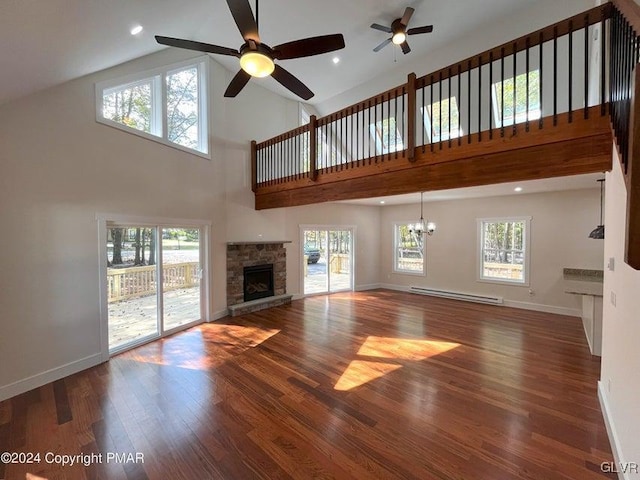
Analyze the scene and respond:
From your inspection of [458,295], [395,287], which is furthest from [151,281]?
[458,295]

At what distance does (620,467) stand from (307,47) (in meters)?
4.10

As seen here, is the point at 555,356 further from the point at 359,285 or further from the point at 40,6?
the point at 40,6

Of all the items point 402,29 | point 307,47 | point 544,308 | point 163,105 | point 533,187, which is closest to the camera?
point 307,47

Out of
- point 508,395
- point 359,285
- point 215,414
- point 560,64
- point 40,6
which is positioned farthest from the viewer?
point 359,285

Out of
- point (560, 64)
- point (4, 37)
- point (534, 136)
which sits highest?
point (560, 64)

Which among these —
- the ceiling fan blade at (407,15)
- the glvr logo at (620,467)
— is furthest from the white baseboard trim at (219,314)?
the ceiling fan blade at (407,15)

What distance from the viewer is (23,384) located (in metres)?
3.08

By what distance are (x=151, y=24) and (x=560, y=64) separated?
619cm

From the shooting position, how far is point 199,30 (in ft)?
15.1

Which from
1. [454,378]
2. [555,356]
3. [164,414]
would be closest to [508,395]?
[454,378]

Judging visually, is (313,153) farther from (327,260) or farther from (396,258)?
(396,258)

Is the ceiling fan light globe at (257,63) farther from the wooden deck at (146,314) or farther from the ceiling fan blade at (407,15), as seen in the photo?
the wooden deck at (146,314)

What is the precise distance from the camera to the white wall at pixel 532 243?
5.90 metres

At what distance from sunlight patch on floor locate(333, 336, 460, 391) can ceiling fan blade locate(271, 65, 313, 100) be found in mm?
3326
